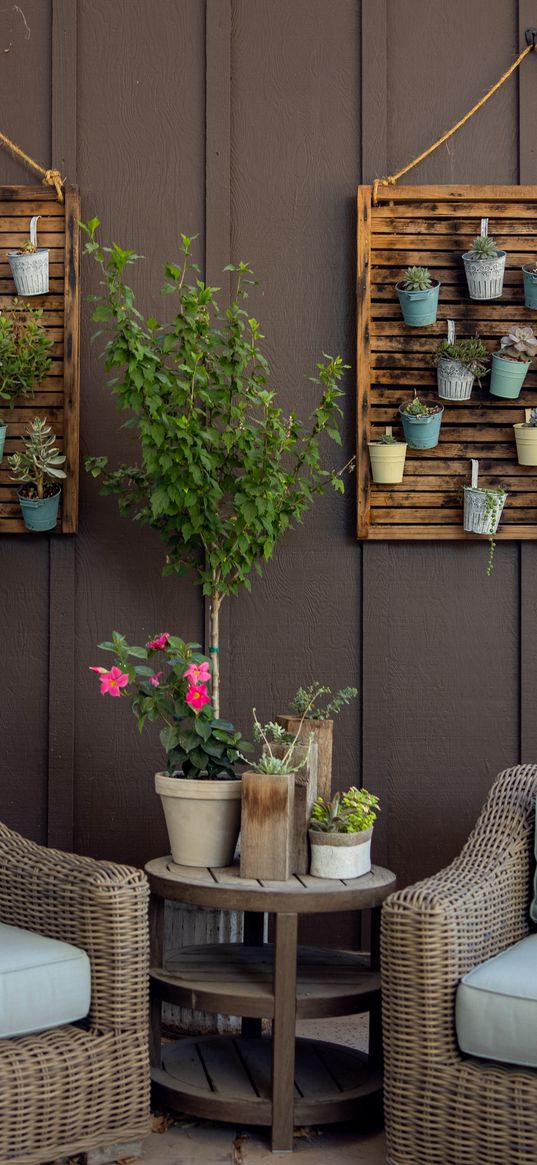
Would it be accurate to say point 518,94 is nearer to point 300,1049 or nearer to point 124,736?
point 124,736

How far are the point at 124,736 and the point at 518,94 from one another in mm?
2191

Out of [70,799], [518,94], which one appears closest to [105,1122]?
[70,799]

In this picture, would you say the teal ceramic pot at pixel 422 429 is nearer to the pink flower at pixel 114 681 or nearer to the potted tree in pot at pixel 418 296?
the potted tree in pot at pixel 418 296

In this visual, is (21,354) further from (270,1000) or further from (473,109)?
(270,1000)

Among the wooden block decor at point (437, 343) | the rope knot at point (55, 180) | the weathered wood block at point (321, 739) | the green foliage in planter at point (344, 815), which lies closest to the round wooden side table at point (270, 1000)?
the green foliage in planter at point (344, 815)

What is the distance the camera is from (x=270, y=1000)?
2.46 m

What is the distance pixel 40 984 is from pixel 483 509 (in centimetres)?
177

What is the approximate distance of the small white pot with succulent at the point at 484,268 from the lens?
3.30m

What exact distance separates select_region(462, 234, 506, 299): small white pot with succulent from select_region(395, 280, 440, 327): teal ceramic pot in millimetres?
100

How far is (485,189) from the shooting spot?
341cm

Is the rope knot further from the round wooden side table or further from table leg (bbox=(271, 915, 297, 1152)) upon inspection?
table leg (bbox=(271, 915, 297, 1152))

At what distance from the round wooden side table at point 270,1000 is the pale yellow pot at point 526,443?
129 cm

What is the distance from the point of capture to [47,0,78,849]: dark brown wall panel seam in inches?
134

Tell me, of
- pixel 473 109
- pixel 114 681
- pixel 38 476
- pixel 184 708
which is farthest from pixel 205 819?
pixel 473 109
